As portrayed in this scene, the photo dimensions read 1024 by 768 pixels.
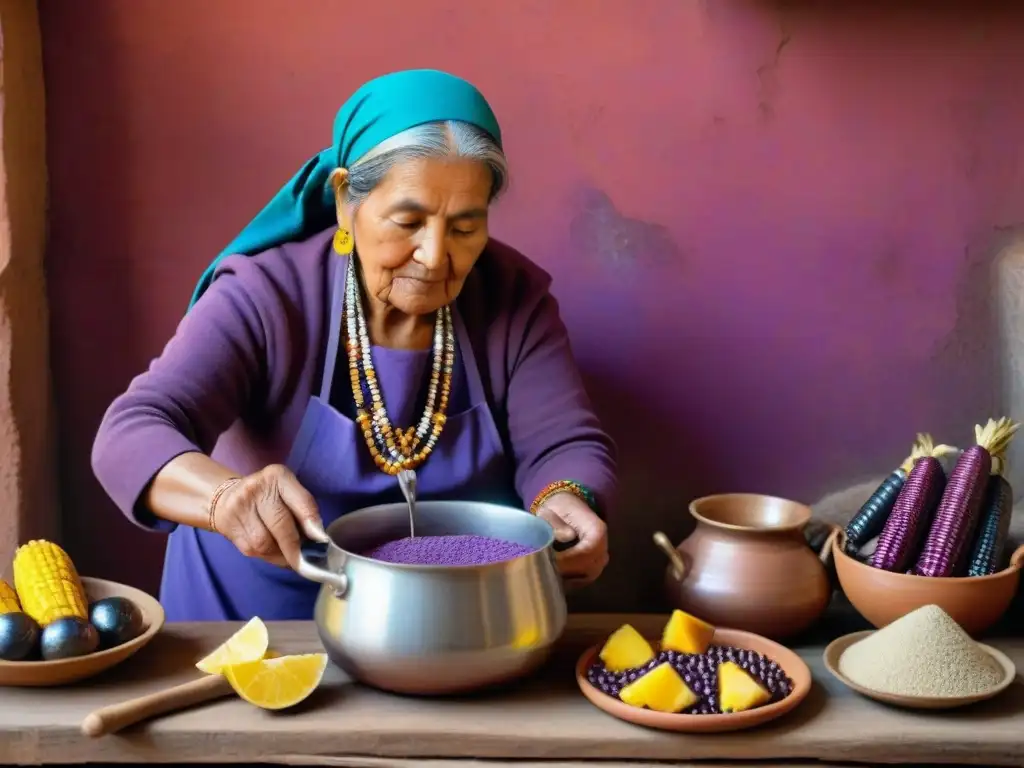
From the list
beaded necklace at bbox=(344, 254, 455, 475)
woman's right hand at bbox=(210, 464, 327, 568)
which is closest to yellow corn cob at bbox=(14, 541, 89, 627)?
woman's right hand at bbox=(210, 464, 327, 568)

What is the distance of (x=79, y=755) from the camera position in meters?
1.18

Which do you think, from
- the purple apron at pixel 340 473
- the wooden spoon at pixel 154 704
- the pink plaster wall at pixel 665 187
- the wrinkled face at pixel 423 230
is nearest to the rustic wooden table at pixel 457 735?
the wooden spoon at pixel 154 704

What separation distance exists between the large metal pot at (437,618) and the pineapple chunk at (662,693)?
12 centimetres

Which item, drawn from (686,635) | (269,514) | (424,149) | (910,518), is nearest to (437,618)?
(269,514)

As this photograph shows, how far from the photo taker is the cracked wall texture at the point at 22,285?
1.82 m

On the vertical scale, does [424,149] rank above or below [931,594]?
above

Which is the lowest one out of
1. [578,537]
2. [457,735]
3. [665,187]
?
[457,735]

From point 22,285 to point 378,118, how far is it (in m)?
0.83

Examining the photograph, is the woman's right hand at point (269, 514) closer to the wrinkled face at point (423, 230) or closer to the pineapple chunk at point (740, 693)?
the wrinkled face at point (423, 230)

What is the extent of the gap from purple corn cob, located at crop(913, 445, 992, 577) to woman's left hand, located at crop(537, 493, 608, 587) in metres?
0.49

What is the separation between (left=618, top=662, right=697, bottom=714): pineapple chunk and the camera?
3.95ft

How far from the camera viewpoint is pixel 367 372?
1.67 meters

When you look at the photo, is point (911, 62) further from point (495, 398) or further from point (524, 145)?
point (495, 398)

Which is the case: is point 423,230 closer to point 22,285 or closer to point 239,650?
point 239,650
